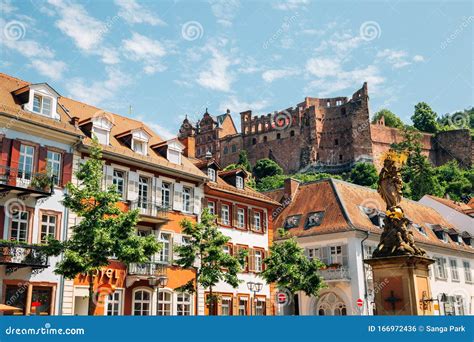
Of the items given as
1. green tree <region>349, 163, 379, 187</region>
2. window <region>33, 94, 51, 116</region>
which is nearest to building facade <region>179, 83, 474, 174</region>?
green tree <region>349, 163, 379, 187</region>

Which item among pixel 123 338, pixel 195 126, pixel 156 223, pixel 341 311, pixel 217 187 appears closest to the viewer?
pixel 123 338

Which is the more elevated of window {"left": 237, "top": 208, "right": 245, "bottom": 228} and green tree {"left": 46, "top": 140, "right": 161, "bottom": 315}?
window {"left": 237, "top": 208, "right": 245, "bottom": 228}

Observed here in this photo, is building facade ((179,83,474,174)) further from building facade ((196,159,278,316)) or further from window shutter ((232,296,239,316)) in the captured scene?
window shutter ((232,296,239,316))

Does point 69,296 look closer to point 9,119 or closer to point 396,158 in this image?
point 9,119

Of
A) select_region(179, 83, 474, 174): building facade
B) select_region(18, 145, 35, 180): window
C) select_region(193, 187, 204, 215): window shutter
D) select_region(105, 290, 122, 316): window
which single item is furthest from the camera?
select_region(179, 83, 474, 174): building facade

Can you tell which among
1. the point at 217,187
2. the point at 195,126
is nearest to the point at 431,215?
the point at 217,187

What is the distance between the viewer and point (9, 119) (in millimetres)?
25281

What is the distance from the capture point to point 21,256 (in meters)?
24.2

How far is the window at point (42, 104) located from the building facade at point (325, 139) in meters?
88.7

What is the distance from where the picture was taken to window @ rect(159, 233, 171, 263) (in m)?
31.0

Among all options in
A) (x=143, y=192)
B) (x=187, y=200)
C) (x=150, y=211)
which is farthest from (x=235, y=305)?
(x=143, y=192)

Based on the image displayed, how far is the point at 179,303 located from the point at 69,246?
10.3 meters

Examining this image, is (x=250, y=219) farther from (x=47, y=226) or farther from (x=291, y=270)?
(x=47, y=226)

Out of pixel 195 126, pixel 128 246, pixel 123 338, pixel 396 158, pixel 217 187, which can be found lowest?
pixel 123 338
